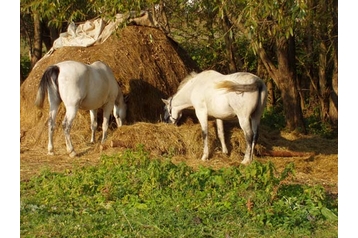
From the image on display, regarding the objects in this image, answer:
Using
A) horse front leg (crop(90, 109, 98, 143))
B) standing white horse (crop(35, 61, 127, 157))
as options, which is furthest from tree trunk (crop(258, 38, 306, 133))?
horse front leg (crop(90, 109, 98, 143))

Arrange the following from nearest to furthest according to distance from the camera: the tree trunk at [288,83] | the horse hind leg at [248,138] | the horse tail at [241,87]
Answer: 1. the horse tail at [241,87]
2. the horse hind leg at [248,138]
3. the tree trunk at [288,83]

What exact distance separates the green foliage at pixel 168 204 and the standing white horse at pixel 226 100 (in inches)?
100

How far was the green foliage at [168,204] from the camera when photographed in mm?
6020

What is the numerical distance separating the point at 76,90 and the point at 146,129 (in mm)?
1417

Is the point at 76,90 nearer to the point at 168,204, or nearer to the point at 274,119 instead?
the point at 168,204

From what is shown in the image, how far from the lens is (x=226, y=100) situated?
33.8 feet

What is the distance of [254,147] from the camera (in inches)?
420

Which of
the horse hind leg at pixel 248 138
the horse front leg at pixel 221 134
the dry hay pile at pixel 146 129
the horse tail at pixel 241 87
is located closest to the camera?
the horse tail at pixel 241 87

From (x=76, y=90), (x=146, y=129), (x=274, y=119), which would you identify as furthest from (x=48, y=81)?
(x=274, y=119)

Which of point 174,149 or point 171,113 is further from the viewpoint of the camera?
point 171,113

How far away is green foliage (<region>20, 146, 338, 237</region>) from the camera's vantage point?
6.02 meters

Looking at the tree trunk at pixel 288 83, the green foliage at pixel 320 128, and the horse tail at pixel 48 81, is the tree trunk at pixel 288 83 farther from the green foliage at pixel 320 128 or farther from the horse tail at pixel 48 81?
the horse tail at pixel 48 81

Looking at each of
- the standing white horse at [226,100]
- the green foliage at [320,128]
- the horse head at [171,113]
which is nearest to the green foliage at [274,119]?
the green foliage at [320,128]

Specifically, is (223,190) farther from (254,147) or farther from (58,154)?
(58,154)
